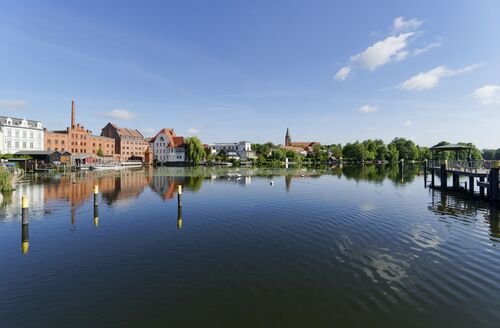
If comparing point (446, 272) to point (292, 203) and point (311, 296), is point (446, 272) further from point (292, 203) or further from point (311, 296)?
point (292, 203)

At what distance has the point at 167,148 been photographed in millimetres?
139375

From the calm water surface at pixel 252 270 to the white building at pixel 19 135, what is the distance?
252 feet

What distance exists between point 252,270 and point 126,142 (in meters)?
134

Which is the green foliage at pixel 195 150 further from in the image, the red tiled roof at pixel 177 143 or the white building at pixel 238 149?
the white building at pixel 238 149

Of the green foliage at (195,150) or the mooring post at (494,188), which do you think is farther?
the green foliage at (195,150)

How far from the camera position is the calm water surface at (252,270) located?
28.3ft

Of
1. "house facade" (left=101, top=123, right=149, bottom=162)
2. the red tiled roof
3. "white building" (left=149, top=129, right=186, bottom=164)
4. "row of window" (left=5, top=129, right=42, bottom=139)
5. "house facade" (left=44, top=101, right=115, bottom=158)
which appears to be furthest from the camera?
the red tiled roof

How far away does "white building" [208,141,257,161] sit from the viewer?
546ft

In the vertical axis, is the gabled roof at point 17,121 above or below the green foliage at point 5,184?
above

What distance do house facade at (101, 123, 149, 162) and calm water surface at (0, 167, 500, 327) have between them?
114287 mm

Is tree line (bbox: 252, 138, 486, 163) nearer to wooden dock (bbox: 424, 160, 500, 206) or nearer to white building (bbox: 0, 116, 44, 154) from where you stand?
white building (bbox: 0, 116, 44, 154)

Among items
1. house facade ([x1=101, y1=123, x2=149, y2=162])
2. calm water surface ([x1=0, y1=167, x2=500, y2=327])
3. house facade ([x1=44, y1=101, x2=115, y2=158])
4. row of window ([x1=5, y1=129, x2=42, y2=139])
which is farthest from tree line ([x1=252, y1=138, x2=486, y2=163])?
calm water surface ([x1=0, y1=167, x2=500, y2=327])

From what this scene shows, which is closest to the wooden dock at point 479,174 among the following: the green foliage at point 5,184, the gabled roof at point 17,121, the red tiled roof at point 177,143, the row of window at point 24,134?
the green foliage at point 5,184

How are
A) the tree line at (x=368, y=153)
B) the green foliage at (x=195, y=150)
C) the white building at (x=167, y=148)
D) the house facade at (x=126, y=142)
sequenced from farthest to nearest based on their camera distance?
the tree line at (x=368, y=153) → the white building at (x=167, y=148) → the house facade at (x=126, y=142) → the green foliage at (x=195, y=150)
